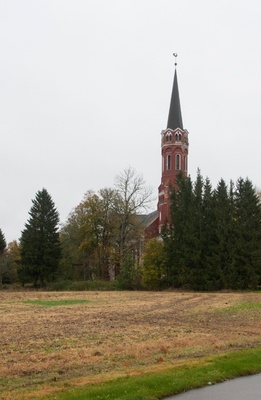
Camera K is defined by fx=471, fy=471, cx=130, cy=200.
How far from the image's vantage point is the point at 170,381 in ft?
31.0

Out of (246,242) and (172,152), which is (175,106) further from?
(246,242)

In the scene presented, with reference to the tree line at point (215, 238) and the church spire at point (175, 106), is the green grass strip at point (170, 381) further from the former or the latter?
the church spire at point (175, 106)

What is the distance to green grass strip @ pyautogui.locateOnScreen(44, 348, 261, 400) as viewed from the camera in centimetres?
850

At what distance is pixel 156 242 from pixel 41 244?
656 inches

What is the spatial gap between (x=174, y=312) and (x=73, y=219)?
49.7 meters

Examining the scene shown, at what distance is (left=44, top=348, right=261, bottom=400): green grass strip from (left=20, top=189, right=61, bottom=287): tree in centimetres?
5562

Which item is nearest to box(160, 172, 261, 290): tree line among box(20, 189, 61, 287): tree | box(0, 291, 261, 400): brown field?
box(20, 189, 61, 287): tree

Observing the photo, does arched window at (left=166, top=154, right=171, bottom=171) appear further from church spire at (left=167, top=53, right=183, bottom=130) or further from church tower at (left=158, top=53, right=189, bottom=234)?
church spire at (left=167, top=53, right=183, bottom=130)

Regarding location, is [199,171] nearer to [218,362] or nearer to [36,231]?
[36,231]

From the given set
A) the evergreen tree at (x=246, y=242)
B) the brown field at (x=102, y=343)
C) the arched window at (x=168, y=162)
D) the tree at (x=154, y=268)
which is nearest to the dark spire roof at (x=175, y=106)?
the arched window at (x=168, y=162)

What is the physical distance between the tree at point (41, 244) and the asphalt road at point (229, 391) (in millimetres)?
57517

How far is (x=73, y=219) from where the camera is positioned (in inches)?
3007

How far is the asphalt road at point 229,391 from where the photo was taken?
853 cm

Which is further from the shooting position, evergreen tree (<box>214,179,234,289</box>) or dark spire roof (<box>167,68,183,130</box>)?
dark spire roof (<box>167,68,183,130</box>)
